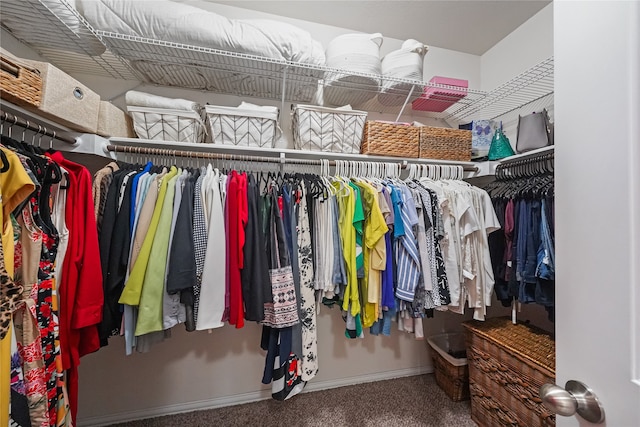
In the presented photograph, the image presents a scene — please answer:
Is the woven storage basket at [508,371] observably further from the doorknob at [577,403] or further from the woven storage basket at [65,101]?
the woven storage basket at [65,101]

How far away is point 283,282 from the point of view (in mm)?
1090

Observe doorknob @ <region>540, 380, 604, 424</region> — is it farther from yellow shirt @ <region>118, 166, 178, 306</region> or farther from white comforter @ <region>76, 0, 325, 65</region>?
white comforter @ <region>76, 0, 325, 65</region>

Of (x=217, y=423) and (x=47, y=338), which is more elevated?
(x=47, y=338)

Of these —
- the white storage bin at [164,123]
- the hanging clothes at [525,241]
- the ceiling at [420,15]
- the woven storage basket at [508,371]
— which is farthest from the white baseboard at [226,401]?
Result: the ceiling at [420,15]

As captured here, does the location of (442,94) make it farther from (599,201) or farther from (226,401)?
(226,401)

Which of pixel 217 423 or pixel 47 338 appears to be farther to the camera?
pixel 217 423

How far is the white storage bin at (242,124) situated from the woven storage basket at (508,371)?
5.43 ft

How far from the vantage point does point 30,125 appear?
2.80ft

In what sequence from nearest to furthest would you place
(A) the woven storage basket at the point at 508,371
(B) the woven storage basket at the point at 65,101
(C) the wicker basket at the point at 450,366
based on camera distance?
(B) the woven storage basket at the point at 65,101, (A) the woven storage basket at the point at 508,371, (C) the wicker basket at the point at 450,366

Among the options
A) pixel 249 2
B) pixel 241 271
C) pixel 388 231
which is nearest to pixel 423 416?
pixel 388 231

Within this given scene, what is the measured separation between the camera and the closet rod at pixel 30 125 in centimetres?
77

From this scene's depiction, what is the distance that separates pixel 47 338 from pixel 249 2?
190 cm

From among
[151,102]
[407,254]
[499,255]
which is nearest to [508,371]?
[499,255]

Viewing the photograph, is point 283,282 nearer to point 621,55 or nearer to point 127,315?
point 127,315
